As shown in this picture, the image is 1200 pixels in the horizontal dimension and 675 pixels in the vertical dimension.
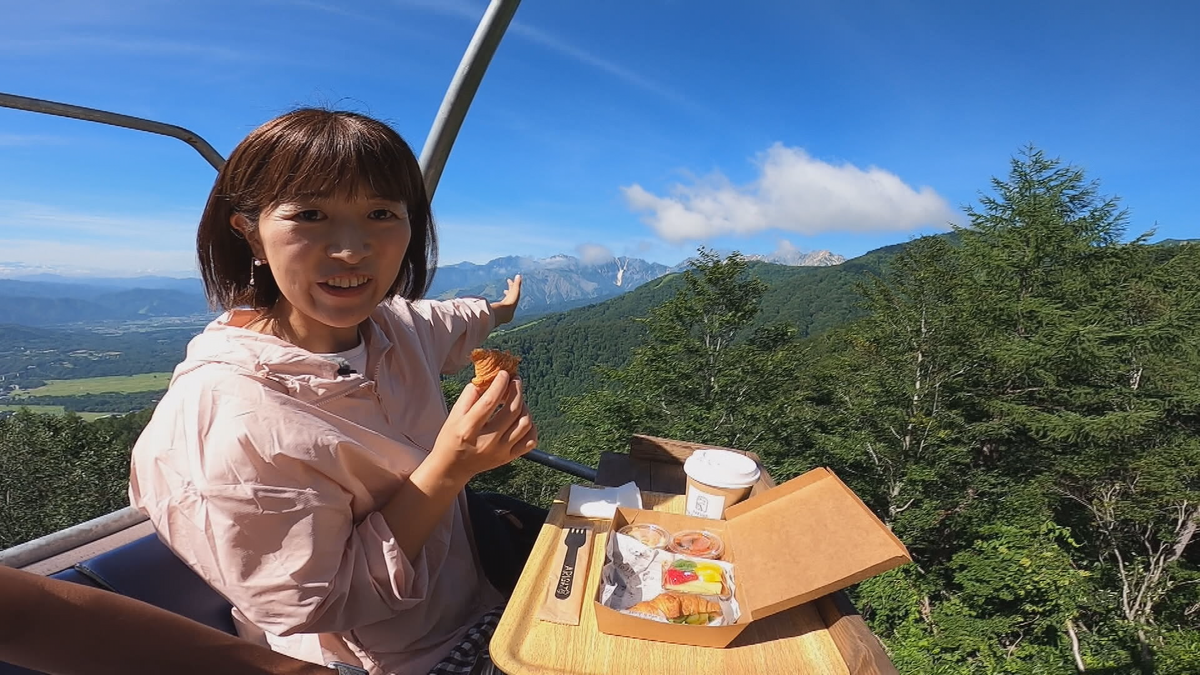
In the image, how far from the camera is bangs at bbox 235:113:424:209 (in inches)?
47.5

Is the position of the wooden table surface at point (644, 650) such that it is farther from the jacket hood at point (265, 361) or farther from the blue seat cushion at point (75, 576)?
the blue seat cushion at point (75, 576)

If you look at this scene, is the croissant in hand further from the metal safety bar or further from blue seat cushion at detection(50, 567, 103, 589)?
blue seat cushion at detection(50, 567, 103, 589)

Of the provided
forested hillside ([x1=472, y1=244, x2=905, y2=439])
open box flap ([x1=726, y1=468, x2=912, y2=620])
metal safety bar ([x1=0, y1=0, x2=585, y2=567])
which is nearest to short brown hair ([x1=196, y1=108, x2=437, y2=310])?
metal safety bar ([x1=0, y1=0, x2=585, y2=567])

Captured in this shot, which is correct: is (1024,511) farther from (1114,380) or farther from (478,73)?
(478,73)

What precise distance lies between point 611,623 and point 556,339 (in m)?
87.8

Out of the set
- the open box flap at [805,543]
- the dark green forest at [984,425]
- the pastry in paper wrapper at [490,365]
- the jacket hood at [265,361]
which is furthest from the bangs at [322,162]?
the dark green forest at [984,425]

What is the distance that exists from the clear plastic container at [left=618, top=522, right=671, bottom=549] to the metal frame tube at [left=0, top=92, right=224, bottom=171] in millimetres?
1424

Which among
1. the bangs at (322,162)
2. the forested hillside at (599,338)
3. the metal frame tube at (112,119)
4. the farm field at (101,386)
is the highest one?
the metal frame tube at (112,119)

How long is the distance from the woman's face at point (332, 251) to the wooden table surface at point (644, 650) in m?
0.74

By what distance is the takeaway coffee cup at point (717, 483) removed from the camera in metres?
1.60

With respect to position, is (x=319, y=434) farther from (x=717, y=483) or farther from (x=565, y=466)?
(x=565, y=466)

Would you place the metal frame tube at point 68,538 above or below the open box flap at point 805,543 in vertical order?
below

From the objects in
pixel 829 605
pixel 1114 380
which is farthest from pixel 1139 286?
pixel 829 605

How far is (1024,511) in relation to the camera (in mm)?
16922
